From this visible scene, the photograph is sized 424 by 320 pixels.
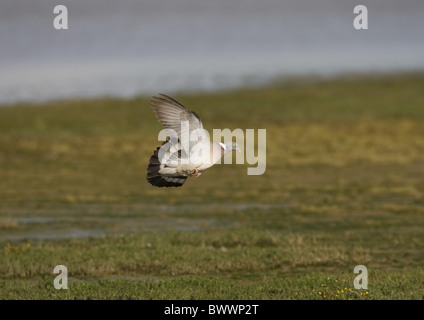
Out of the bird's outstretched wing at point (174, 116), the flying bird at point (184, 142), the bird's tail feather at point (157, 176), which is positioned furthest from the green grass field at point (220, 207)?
the bird's outstretched wing at point (174, 116)

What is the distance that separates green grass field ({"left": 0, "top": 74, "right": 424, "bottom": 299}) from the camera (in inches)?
Result: 522

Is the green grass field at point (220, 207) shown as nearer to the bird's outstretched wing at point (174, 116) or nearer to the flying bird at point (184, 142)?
the flying bird at point (184, 142)

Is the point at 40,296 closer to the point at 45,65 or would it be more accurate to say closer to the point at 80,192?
the point at 80,192

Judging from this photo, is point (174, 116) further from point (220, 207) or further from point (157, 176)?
point (220, 207)

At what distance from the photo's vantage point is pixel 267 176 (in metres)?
26.4

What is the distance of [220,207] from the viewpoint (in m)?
21.0

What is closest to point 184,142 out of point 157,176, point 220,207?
point 157,176

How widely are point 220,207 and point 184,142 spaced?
10012 millimetres

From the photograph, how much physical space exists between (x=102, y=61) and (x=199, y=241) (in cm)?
3259

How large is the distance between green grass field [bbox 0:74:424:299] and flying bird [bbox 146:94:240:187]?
2163mm

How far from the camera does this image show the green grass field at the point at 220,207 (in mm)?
13258

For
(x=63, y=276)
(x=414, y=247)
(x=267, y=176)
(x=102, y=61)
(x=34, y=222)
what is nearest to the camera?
(x=63, y=276)

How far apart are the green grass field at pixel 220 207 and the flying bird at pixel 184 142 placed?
2.16 m

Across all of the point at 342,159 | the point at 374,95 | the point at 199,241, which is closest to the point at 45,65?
the point at 374,95
